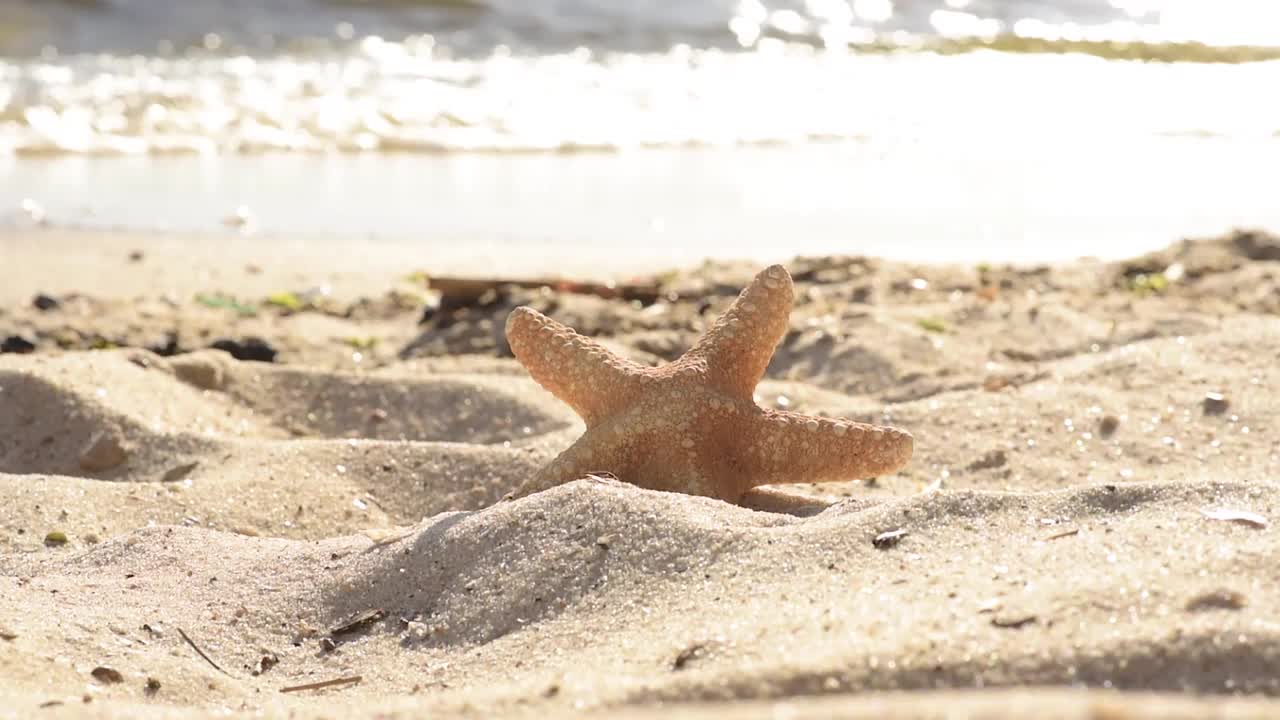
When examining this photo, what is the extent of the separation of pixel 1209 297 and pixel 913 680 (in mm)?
4463

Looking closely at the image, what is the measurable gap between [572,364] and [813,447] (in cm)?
63

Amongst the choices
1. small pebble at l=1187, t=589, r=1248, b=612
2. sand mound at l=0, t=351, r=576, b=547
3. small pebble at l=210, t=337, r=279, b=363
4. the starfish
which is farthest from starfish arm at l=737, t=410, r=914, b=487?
small pebble at l=210, t=337, r=279, b=363

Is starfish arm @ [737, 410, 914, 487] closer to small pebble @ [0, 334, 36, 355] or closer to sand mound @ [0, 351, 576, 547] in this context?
sand mound @ [0, 351, 576, 547]

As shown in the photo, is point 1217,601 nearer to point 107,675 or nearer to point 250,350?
point 107,675

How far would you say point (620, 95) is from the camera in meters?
12.3

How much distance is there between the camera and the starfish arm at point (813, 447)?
3.64 metres

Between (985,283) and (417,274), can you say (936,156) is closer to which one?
(985,283)

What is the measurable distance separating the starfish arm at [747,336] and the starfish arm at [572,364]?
0.18m

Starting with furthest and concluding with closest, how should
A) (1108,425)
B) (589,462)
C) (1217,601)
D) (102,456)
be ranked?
(1108,425)
(102,456)
(589,462)
(1217,601)

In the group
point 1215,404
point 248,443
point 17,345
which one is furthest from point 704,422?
point 17,345

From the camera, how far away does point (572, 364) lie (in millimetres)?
3770

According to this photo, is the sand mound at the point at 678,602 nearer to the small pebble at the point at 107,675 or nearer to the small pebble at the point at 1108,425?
the small pebble at the point at 107,675

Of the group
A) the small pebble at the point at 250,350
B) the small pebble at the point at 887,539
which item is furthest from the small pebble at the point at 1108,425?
the small pebble at the point at 250,350

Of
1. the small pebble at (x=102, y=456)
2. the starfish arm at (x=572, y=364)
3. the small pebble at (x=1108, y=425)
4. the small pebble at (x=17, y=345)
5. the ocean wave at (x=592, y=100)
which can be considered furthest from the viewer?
the ocean wave at (x=592, y=100)
